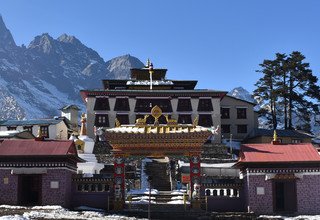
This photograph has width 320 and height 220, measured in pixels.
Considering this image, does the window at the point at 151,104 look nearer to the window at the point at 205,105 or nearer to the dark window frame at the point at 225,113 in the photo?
the window at the point at 205,105

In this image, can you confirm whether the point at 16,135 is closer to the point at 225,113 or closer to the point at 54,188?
the point at 225,113

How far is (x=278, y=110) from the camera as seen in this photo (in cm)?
7319

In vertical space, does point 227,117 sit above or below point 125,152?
above

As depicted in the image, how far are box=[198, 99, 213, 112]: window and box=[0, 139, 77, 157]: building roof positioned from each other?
3562 cm

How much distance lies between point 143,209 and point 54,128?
157 feet

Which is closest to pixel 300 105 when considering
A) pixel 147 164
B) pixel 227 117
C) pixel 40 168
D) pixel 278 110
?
pixel 278 110

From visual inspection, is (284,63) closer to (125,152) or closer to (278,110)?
→ (278,110)

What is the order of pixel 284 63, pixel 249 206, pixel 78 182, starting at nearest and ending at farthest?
1. pixel 249 206
2. pixel 78 182
3. pixel 284 63

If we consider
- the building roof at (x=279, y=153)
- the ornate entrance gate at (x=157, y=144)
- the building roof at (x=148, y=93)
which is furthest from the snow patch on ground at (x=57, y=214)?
the building roof at (x=148, y=93)

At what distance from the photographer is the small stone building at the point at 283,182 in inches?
1148

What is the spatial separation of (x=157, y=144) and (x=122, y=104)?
34.5 m

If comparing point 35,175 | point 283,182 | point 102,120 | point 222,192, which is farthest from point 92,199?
point 102,120

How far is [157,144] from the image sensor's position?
100 ft

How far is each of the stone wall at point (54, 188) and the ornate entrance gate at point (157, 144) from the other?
2921 mm
